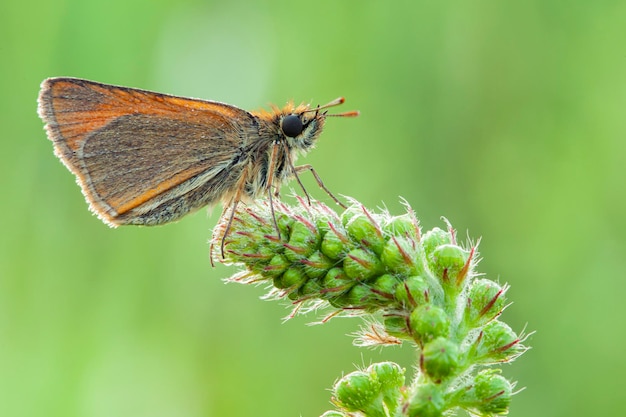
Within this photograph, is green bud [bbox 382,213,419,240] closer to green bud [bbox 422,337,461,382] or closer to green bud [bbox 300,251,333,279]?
green bud [bbox 300,251,333,279]

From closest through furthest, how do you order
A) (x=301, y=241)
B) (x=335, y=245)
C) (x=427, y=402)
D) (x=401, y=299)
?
1. (x=427, y=402)
2. (x=401, y=299)
3. (x=335, y=245)
4. (x=301, y=241)

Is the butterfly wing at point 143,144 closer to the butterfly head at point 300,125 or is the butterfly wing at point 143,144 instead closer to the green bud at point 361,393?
the butterfly head at point 300,125

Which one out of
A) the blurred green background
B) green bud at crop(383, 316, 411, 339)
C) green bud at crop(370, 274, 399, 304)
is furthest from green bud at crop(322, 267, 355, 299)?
the blurred green background

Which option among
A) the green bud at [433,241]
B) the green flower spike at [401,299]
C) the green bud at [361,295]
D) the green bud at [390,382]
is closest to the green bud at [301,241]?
the green flower spike at [401,299]

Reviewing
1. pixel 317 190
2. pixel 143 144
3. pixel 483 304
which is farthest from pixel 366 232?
pixel 317 190

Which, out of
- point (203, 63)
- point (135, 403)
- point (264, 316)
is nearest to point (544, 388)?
point (264, 316)

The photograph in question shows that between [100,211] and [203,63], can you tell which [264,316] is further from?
[203,63]

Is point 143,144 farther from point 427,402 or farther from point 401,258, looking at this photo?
point 427,402
